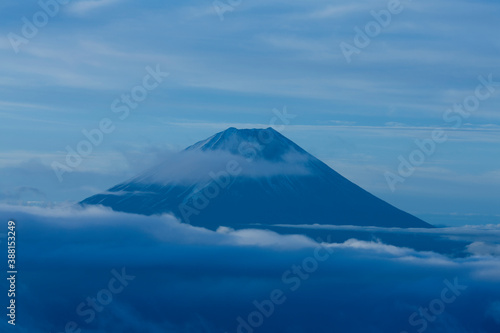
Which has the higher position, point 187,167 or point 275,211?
point 187,167

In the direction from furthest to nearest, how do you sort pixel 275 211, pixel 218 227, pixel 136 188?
1. pixel 136 188
2. pixel 275 211
3. pixel 218 227

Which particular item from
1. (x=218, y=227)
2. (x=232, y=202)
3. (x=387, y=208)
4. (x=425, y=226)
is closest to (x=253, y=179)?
(x=232, y=202)

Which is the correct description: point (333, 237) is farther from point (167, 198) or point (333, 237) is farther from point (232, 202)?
point (167, 198)

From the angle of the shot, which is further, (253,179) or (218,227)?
(253,179)

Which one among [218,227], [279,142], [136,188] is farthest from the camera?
[279,142]

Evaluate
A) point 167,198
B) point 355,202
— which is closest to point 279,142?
point 355,202

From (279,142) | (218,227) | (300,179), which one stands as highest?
(279,142)
